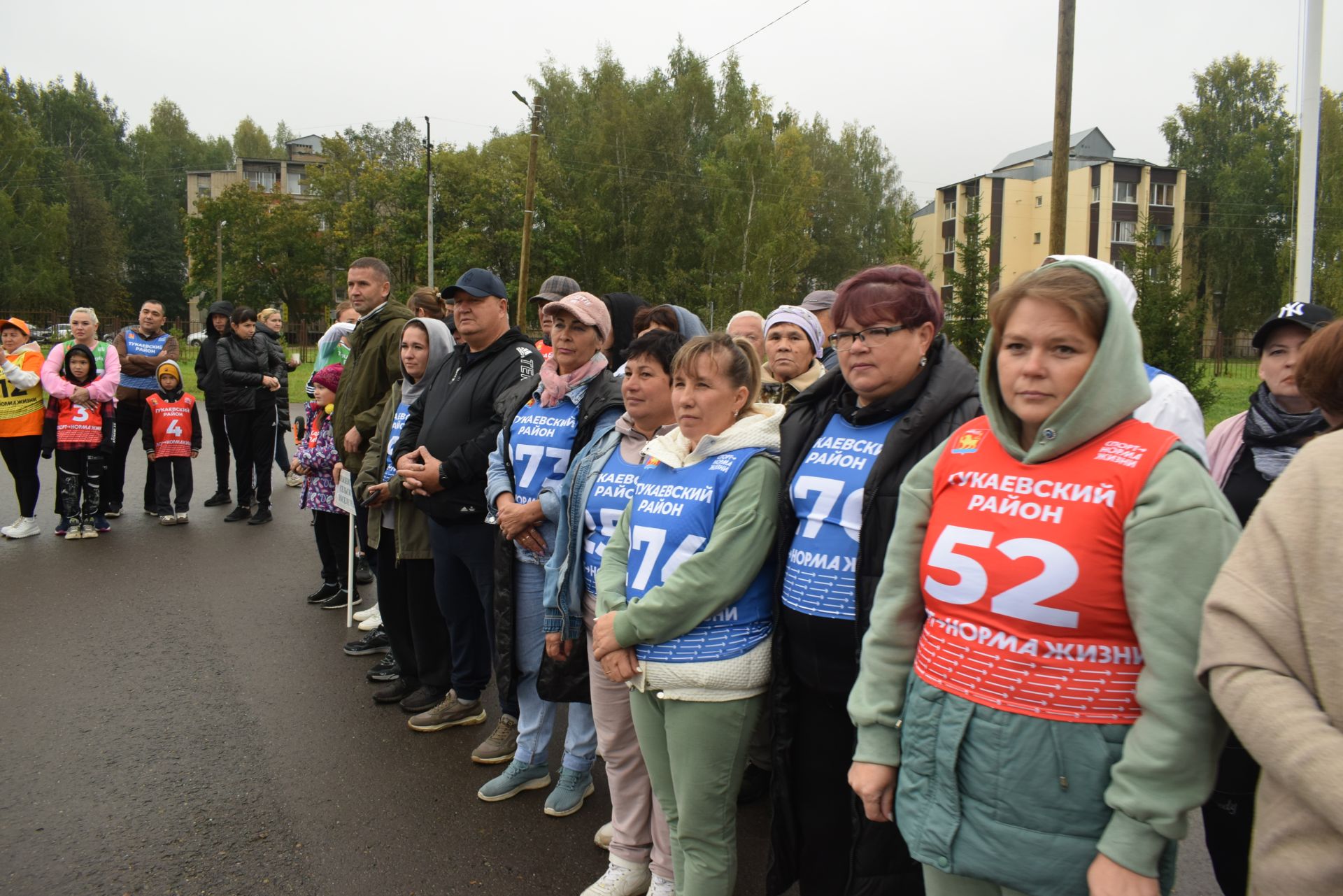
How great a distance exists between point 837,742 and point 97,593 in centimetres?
627

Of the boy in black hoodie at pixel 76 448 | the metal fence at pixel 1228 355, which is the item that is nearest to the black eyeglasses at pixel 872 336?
the boy in black hoodie at pixel 76 448

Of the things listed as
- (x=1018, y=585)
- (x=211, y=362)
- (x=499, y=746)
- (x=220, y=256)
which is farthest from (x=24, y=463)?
(x=220, y=256)

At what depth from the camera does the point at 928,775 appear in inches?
74.6

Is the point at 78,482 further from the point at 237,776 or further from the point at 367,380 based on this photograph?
the point at 237,776

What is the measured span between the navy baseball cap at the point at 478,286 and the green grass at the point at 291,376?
10.1 meters

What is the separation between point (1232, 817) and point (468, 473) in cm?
311

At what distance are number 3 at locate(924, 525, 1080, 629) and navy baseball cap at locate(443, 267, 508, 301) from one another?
293 centimetres

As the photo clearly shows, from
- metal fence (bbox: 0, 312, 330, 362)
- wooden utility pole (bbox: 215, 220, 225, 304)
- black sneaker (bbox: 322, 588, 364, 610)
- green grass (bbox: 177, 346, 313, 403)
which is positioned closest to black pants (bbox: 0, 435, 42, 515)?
black sneaker (bbox: 322, 588, 364, 610)

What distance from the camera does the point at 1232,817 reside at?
260 centimetres

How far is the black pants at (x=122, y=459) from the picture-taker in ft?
30.8

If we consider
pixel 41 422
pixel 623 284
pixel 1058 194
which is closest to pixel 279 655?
pixel 41 422

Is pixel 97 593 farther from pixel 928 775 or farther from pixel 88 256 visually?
pixel 88 256

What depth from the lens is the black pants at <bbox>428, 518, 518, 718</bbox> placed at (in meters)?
4.22

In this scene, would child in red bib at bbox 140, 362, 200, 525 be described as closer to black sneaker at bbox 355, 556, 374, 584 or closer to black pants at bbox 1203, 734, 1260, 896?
black sneaker at bbox 355, 556, 374, 584
